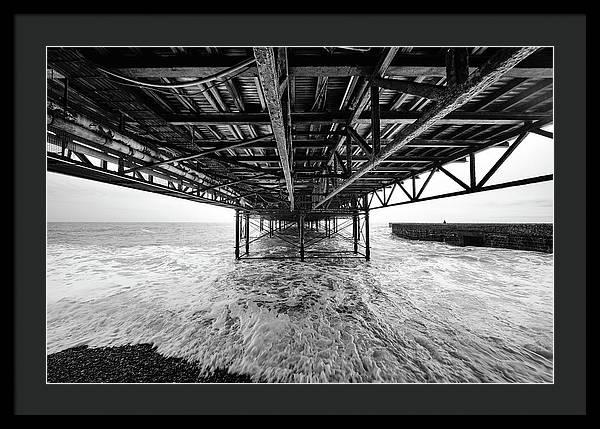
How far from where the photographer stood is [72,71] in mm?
2211

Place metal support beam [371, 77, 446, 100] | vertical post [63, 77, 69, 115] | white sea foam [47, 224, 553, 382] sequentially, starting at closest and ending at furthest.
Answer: metal support beam [371, 77, 446, 100] < vertical post [63, 77, 69, 115] < white sea foam [47, 224, 553, 382]

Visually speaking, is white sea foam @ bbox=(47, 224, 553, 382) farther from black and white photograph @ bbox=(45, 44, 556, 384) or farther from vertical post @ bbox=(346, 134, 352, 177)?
vertical post @ bbox=(346, 134, 352, 177)

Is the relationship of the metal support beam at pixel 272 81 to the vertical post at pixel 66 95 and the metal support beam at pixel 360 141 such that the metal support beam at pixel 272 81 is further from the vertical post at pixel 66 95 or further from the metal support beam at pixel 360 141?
the vertical post at pixel 66 95

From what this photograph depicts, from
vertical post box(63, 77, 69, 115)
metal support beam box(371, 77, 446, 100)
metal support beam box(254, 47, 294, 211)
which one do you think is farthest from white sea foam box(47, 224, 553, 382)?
vertical post box(63, 77, 69, 115)

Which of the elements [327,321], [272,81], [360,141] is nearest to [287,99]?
[272,81]

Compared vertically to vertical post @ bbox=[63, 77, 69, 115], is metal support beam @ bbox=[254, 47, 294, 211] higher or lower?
lower

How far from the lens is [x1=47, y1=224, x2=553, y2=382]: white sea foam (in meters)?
3.57

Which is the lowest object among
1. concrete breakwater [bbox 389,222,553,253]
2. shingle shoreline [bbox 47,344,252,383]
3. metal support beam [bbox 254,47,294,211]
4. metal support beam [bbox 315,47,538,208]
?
shingle shoreline [bbox 47,344,252,383]

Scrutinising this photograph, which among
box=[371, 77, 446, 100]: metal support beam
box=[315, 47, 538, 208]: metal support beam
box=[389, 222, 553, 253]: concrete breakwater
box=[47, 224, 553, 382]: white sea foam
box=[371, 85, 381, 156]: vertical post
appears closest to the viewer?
box=[315, 47, 538, 208]: metal support beam

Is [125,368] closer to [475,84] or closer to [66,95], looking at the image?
[66,95]

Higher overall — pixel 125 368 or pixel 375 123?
pixel 375 123

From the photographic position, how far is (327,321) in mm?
5023
